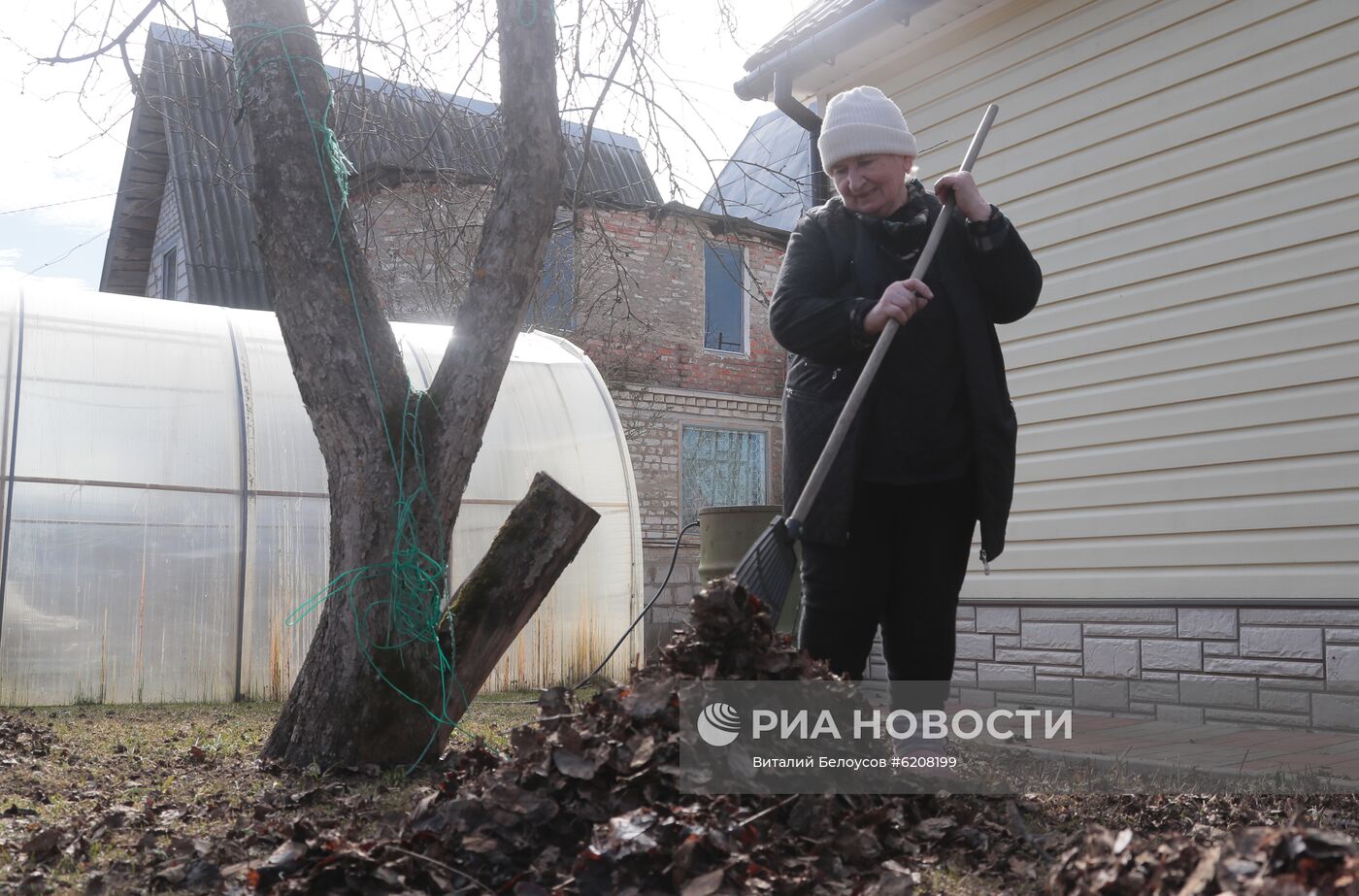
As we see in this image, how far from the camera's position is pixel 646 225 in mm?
16406

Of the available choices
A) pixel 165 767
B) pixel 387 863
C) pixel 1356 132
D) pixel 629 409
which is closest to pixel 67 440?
pixel 165 767

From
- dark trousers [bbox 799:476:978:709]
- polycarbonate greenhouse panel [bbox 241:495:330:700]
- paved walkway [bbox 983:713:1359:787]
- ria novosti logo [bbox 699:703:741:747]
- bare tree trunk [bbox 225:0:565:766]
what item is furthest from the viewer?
polycarbonate greenhouse panel [bbox 241:495:330:700]

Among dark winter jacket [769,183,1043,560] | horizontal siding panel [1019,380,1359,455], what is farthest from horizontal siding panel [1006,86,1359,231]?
dark winter jacket [769,183,1043,560]

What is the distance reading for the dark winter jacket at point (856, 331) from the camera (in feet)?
10.2

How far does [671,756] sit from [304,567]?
549 cm

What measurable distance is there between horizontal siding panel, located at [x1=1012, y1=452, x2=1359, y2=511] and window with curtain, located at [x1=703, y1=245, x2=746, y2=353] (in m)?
10.8

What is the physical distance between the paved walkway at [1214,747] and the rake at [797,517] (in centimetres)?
179

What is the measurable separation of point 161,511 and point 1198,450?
18.8ft

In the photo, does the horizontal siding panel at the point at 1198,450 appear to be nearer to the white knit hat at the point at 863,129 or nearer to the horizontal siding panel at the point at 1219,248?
the horizontal siding panel at the point at 1219,248

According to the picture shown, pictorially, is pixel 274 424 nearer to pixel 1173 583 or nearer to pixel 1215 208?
pixel 1173 583

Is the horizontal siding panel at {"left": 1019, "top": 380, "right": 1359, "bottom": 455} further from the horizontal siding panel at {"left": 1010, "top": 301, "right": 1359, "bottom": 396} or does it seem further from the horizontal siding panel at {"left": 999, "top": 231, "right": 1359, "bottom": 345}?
the horizontal siding panel at {"left": 999, "top": 231, "right": 1359, "bottom": 345}

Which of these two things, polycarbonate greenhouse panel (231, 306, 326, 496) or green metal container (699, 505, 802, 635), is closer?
green metal container (699, 505, 802, 635)

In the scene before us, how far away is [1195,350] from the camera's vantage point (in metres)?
5.84

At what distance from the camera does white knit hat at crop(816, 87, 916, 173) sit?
10.4ft
